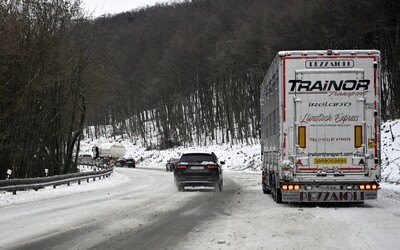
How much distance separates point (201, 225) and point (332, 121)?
5048mm

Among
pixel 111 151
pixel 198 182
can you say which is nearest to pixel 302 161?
pixel 198 182

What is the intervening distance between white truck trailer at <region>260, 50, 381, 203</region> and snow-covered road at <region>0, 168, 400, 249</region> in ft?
2.86

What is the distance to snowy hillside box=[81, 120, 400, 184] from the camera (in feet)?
89.9

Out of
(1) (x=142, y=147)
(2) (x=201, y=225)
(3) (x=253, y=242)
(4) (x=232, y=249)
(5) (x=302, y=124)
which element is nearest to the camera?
(4) (x=232, y=249)

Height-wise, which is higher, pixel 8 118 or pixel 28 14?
pixel 28 14

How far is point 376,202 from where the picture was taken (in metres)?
16.9

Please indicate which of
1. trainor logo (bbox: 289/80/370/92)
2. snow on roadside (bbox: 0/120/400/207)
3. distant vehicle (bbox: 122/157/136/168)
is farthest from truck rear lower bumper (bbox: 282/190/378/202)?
distant vehicle (bbox: 122/157/136/168)

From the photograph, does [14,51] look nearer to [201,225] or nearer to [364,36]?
[201,225]

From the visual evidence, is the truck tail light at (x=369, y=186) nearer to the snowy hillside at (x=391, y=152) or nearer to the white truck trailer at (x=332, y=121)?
the white truck trailer at (x=332, y=121)

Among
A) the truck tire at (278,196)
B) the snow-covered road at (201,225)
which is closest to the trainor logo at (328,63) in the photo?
the snow-covered road at (201,225)

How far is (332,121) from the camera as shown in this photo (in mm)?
14859

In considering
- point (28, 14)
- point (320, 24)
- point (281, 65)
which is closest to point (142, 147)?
point (320, 24)

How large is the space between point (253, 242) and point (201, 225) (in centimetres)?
268

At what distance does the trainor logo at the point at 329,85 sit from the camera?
14.8 metres
